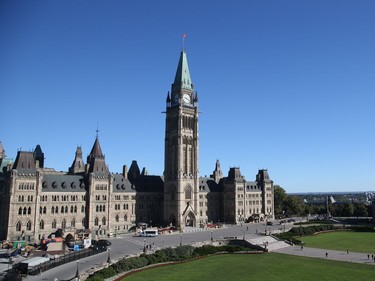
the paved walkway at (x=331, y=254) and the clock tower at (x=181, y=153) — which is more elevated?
the clock tower at (x=181, y=153)

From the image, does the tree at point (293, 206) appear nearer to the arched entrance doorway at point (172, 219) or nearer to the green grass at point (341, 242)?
the green grass at point (341, 242)

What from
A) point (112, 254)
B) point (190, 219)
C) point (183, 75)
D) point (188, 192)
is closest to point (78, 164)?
point (188, 192)

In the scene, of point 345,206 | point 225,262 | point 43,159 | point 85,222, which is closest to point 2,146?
point 43,159

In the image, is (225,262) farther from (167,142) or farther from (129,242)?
(167,142)

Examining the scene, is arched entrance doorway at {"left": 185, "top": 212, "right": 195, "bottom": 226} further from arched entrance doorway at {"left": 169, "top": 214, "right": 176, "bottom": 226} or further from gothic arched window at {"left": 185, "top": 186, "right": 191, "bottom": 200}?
gothic arched window at {"left": 185, "top": 186, "right": 191, "bottom": 200}

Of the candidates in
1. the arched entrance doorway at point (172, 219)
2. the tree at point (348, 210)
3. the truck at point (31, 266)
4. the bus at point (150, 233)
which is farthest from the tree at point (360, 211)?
the truck at point (31, 266)

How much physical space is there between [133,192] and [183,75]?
4151 centimetres

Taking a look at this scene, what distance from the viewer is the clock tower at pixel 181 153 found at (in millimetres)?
117312

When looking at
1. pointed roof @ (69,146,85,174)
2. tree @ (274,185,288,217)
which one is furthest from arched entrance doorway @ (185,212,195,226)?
tree @ (274,185,288,217)

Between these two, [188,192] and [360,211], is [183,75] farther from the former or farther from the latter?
[360,211]

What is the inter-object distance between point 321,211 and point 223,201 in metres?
65.3

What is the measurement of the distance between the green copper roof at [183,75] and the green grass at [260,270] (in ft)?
227

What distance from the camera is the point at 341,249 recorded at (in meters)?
77.4

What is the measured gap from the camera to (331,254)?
232 ft
